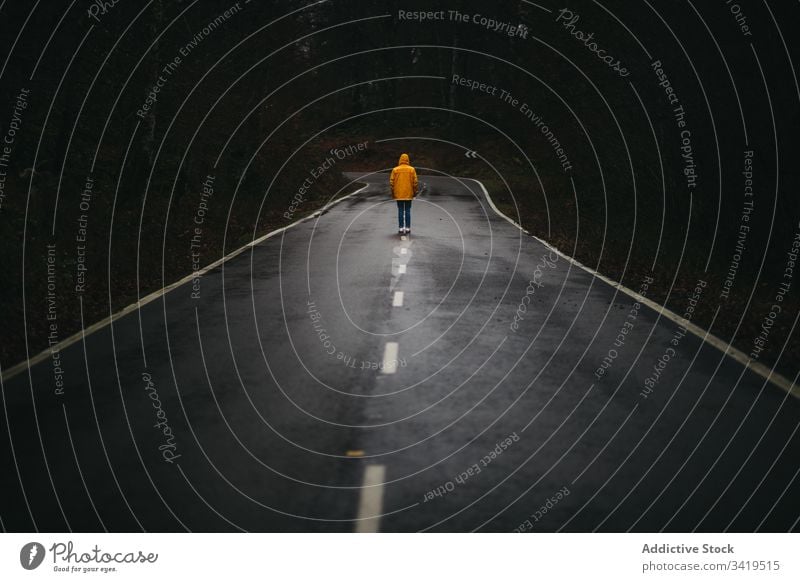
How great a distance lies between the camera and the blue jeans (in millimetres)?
22172

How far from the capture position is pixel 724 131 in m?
15.7

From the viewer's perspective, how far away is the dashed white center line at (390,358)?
930 cm

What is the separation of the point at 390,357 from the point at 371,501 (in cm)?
412

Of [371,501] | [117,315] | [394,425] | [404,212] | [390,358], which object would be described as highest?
[404,212]

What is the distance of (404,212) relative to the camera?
73.7 ft

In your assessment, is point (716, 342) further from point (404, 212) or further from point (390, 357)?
point (404, 212)

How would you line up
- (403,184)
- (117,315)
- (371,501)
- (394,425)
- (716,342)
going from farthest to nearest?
(403,184) < (117,315) < (716,342) < (394,425) < (371,501)

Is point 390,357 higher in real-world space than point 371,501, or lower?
higher

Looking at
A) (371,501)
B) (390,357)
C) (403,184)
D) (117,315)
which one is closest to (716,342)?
(390,357)

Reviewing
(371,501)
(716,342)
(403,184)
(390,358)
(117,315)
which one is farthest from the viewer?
(403,184)

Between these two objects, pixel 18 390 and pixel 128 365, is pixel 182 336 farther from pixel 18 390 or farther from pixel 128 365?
pixel 18 390

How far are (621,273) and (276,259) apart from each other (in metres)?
7.02

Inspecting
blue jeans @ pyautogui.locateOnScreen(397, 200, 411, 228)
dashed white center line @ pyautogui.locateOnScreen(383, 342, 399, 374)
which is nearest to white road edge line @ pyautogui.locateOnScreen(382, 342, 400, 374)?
dashed white center line @ pyautogui.locateOnScreen(383, 342, 399, 374)

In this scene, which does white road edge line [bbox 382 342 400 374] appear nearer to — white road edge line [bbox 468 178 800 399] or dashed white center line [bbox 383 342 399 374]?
dashed white center line [bbox 383 342 399 374]
